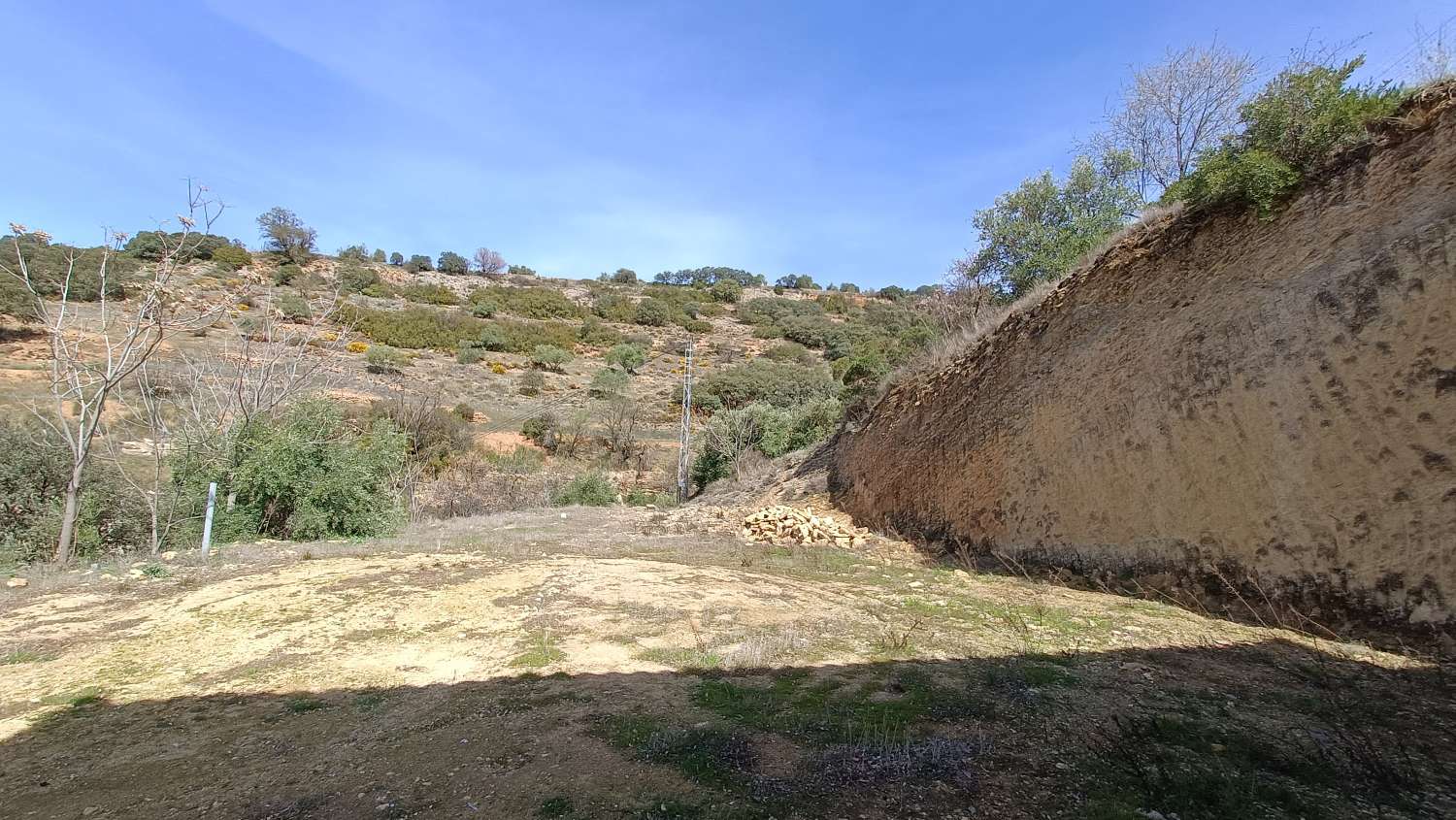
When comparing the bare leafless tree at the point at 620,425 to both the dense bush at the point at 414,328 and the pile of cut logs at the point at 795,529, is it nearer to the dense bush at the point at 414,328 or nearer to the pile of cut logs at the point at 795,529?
the dense bush at the point at 414,328

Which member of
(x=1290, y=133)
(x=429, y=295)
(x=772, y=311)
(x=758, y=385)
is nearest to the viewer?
(x=1290, y=133)

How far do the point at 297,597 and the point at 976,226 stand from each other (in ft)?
52.1

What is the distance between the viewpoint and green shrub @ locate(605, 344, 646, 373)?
38688 mm

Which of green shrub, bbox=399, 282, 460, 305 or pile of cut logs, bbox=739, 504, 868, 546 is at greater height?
green shrub, bbox=399, 282, 460, 305

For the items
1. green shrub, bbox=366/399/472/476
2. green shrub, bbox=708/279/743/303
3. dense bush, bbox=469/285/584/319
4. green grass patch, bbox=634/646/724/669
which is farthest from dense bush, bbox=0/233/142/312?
green shrub, bbox=708/279/743/303

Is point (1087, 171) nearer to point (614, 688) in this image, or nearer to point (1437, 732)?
point (1437, 732)

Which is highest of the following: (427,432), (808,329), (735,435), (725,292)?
(725,292)

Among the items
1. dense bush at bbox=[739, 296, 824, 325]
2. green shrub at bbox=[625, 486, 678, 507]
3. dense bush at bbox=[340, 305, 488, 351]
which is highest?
dense bush at bbox=[739, 296, 824, 325]

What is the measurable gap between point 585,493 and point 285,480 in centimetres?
1010

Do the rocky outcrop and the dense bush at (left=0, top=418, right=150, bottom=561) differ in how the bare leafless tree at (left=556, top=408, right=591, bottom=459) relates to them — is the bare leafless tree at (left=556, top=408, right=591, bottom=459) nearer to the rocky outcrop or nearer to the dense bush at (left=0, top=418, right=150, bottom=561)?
the dense bush at (left=0, top=418, right=150, bottom=561)

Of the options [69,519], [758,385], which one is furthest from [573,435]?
[69,519]

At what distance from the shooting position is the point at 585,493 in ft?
64.7

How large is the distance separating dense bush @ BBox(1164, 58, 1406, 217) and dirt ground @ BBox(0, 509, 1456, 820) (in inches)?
185

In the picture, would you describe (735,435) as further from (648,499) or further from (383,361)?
(383,361)
